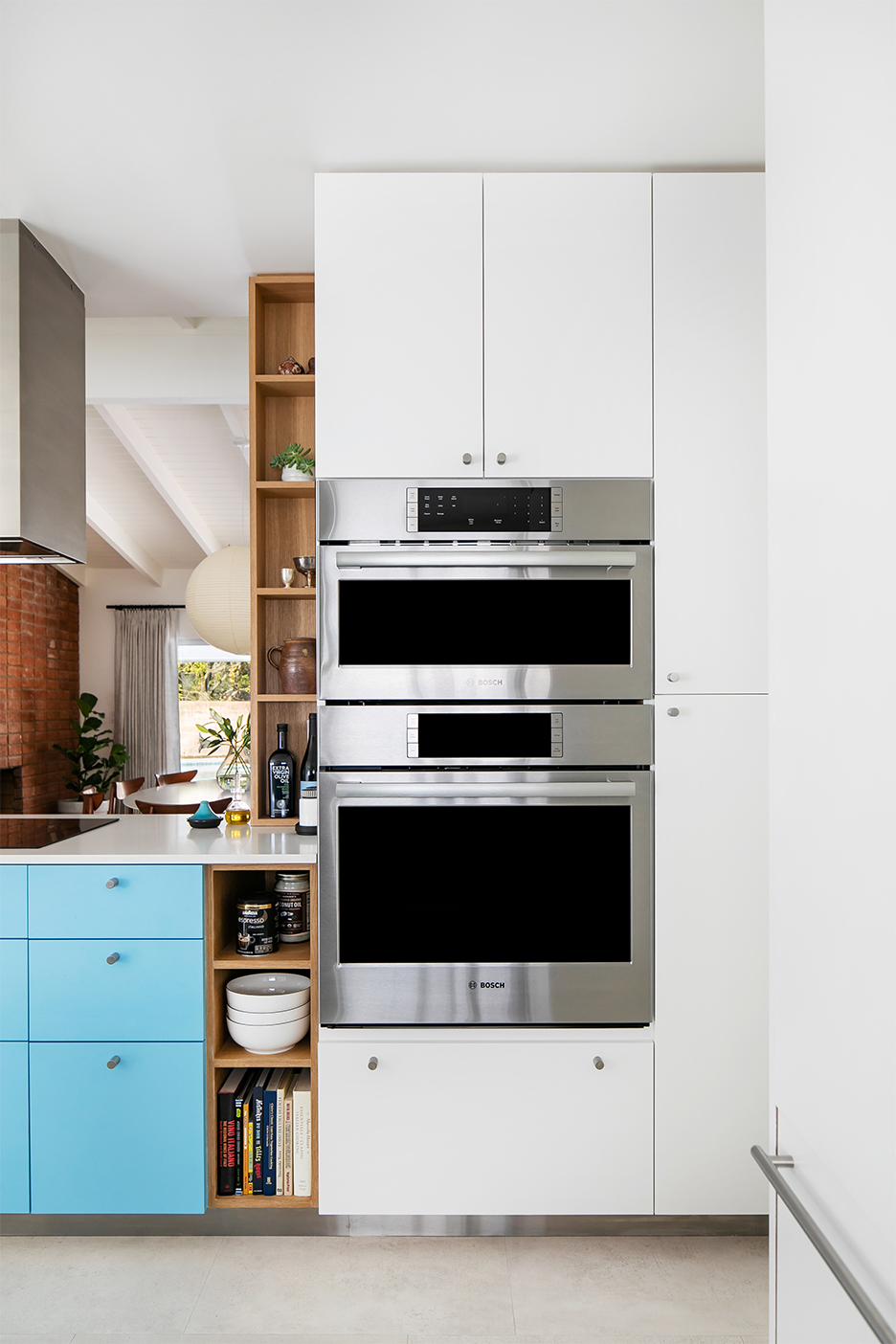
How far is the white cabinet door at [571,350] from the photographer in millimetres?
2041

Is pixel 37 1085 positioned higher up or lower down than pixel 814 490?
lower down

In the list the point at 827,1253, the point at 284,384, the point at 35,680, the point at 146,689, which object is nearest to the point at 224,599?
the point at 284,384

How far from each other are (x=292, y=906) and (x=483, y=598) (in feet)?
3.16

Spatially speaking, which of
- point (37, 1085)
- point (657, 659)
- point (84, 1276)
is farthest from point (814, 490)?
point (84, 1276)

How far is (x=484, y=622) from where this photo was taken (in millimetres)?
2037

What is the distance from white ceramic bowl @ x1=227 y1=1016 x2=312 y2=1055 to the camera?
2.09m

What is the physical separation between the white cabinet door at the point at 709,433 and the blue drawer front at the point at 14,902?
161 cm

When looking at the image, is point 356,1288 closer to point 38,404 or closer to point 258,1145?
point 258,1145

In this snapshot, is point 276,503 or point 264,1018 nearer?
point 264,1018

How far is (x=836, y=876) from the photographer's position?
0.85m

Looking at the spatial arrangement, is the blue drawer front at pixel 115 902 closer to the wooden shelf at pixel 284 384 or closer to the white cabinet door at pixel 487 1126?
the white cabinet door at pixel 487 1126

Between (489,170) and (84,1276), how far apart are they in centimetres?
280

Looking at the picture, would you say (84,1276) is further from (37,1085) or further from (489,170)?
(489,170)

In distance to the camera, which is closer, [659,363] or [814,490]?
[814,490]
